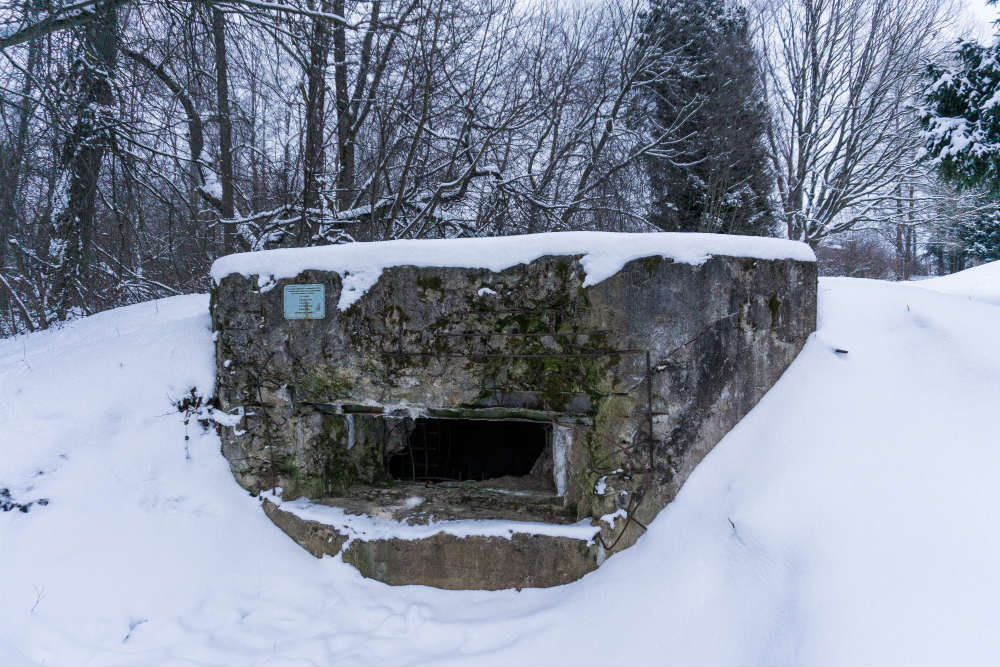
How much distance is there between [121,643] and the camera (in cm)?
222

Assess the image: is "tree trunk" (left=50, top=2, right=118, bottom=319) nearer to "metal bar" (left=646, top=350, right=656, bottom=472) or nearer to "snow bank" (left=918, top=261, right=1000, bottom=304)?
"metal bar" (left=646, top=350, right=656, bottom=472)

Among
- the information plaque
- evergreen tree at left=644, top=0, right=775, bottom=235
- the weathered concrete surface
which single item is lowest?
the weathered concrete surface

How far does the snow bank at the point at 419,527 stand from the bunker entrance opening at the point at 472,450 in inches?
44.9

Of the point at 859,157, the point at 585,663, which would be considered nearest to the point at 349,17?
the point at 585,663

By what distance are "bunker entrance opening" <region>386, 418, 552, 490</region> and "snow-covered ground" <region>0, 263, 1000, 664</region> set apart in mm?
1344

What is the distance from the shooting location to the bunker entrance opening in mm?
4039

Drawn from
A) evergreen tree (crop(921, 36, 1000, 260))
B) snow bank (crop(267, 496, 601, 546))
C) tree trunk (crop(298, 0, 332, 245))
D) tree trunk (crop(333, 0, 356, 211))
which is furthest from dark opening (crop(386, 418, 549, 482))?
evergreen tree (crop(921, 36, 1000, 260))

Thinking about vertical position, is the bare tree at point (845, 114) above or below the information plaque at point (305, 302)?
above

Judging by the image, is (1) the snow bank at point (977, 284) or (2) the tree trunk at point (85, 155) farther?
(2) the tree trunk at point (85, 155)

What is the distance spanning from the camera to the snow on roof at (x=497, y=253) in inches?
99.2

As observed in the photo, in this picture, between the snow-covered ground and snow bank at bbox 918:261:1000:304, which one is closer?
the snow-covered ground

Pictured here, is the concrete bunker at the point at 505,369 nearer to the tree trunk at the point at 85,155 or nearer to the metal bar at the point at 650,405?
the metal bar at the point at 650,405

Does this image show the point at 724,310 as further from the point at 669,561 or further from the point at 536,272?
the point at 669,561

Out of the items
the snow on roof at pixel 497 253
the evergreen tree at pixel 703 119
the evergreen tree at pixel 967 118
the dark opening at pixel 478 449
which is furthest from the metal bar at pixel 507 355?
the evergreen tree at pixel 703 119
